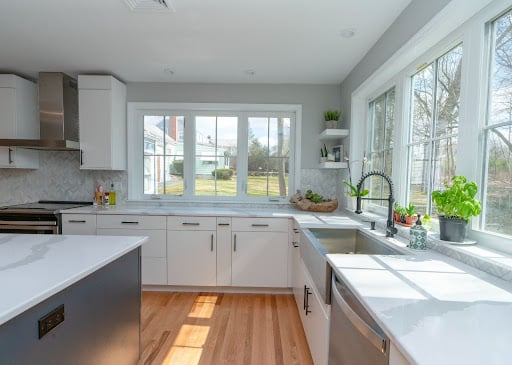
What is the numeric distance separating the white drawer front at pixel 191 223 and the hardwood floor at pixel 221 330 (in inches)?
27.4

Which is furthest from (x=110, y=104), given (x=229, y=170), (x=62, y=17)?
(x=229, y=170)

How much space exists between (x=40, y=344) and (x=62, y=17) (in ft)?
6.95

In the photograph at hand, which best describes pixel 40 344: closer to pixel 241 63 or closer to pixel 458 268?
pixel 458 268

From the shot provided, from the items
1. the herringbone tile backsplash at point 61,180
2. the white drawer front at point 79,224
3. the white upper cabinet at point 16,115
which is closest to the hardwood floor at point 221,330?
the white drawer front at point 79,224

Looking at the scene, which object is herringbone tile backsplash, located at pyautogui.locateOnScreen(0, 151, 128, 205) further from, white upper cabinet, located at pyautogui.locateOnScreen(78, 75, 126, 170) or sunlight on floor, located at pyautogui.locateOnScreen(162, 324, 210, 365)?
sunlight on floor, located at pyautogui.locateOnScreen(162, 324, 210, 365)

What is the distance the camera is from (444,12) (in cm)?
138

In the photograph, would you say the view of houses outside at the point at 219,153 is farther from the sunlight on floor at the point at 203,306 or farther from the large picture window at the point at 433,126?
the large picture window at the point at 433,126

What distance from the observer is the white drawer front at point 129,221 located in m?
2.79

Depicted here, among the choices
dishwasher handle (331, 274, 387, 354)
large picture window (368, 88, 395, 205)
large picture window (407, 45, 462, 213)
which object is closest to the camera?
dishwasher handle (331, 274, 387, 354)

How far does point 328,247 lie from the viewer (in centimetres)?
218

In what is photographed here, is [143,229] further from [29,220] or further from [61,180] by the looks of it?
[61,180]

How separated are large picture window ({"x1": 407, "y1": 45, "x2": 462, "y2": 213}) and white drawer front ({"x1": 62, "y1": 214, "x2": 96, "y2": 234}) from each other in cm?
297

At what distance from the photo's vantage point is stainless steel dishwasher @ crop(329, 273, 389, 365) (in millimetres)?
809

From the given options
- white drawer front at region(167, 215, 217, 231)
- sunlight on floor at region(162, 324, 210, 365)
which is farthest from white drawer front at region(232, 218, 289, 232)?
sunlight on floor at region(162, 324, 210, 365)
